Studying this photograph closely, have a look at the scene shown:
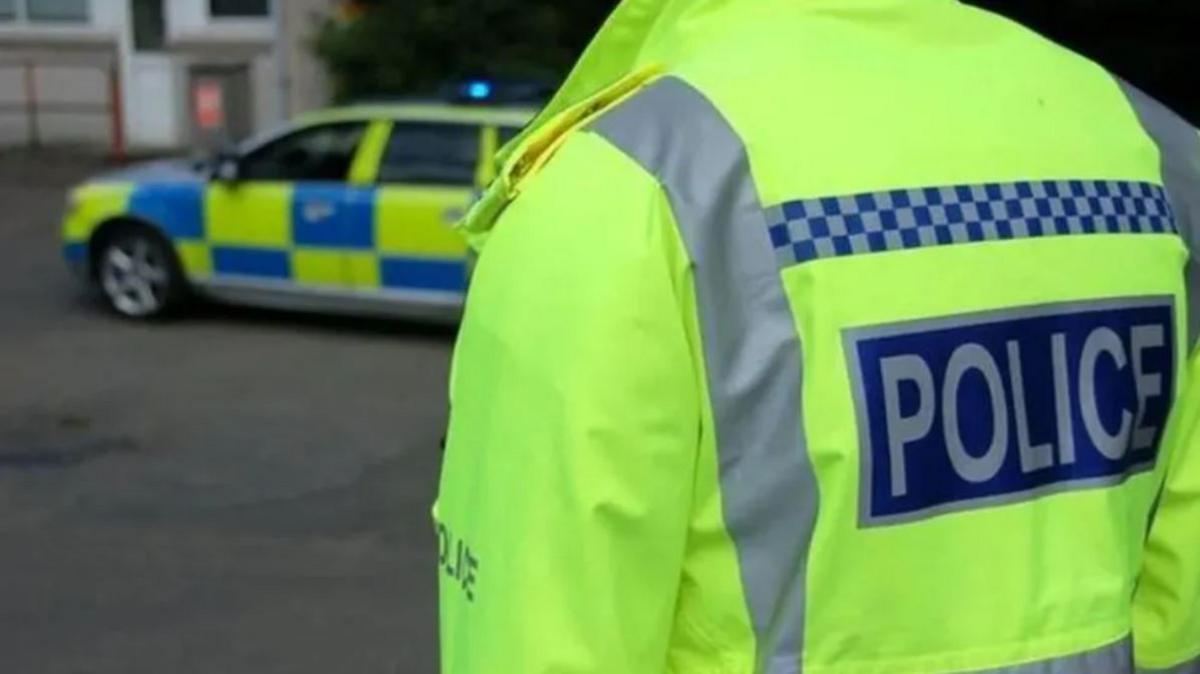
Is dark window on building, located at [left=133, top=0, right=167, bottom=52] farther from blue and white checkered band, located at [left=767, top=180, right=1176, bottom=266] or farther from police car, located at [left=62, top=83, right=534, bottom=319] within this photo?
blue and white checkered band, located at [left=767, top=180, right=1176, bottom=266]

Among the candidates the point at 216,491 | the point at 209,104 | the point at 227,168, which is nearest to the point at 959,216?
the point at 216,491

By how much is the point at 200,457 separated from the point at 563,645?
21.3ft

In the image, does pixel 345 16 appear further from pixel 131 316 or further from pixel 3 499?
pixel 3 499

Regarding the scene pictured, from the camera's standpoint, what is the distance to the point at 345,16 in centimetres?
1596

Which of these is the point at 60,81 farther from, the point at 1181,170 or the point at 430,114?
the point at 1181,170

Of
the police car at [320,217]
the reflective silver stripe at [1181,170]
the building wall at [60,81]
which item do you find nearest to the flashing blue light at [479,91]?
the police car at [320,217]

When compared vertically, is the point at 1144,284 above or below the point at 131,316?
above

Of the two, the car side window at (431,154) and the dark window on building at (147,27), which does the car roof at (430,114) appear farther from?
the dark window on building at (147,27)

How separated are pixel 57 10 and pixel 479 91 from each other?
9373mm

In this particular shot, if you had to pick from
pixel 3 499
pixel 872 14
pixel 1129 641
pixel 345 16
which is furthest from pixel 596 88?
pixel 345 16

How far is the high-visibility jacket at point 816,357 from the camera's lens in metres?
1.47

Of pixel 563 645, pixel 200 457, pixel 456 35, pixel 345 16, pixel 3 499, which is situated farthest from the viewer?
pixel 345 16

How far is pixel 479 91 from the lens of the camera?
1020 centimetres

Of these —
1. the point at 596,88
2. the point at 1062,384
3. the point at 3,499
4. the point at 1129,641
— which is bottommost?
the point at 3,499
